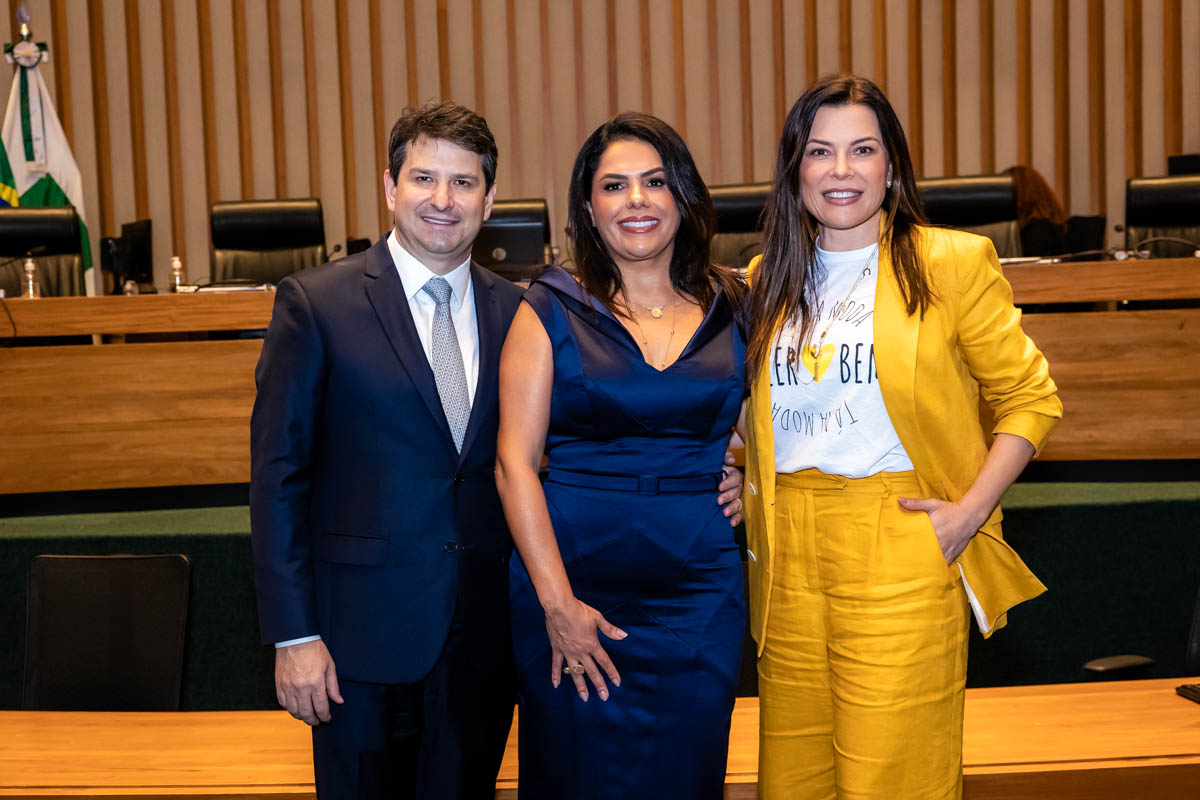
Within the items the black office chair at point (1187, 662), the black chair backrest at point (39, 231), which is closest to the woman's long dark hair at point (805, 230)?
the black office chair at point (1187, 662)

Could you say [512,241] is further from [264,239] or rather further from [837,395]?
[837,395]

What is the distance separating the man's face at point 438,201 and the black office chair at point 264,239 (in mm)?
3454

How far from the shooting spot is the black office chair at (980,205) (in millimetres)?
4723

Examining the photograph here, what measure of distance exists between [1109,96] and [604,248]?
5958 mm

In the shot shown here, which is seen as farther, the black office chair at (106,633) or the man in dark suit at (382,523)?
the black office chair at (106,633)

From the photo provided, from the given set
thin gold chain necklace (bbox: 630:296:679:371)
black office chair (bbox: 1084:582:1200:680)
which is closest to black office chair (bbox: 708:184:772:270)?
black office chair (bbox: 1084:582:1200:680)

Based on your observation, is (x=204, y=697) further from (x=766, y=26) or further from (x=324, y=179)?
(x=766, y=26)

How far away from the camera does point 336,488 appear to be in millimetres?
1753

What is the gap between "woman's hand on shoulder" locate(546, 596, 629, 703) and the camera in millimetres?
1768

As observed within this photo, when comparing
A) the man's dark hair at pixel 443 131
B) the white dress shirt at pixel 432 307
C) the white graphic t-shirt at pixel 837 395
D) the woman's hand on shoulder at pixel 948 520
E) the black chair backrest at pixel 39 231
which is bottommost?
the woman's hand on shoulder at pixel 948 520

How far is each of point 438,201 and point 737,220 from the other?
311 cm

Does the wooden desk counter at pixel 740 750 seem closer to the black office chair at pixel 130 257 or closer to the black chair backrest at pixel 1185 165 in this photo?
the black office chair at pixel 130 257

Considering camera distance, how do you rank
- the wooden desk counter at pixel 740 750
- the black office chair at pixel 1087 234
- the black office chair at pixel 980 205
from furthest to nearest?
1. the black office chair at pixel 1087 234
2. the black office chair at pixel 980 205
3. the wooden desk counter at pixel 740 750

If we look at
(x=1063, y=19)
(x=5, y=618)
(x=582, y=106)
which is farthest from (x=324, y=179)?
(x=1063, y=19)
